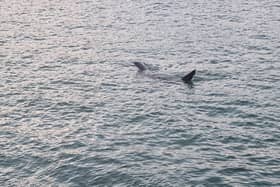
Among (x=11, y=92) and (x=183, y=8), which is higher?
(x=183, y=8)

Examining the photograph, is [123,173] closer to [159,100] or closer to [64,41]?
[159,100]

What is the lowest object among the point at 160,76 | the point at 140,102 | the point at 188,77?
the point at 140,102

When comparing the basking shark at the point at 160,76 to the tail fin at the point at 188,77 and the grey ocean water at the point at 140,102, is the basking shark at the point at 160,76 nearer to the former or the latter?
the tail fin at the point at 188,77

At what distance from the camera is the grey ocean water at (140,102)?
28484 mm

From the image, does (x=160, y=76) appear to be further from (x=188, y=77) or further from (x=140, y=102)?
(x=140, y=102)

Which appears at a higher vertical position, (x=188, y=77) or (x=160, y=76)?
(x=160, y=76)

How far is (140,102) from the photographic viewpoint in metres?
38.6

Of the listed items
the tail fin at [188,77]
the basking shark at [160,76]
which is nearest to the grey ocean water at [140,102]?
the basking shark at [160,76]

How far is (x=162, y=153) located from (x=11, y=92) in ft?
58.6

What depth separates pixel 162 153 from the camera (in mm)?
30141

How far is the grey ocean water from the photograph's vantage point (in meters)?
28.5

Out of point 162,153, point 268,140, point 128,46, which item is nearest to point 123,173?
point 162,153

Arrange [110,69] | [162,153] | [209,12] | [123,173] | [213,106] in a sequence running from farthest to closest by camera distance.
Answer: [209,12]
[110,69]
[213,106]
[162,153]
[123,173]

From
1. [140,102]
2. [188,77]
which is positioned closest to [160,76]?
[188,77]
